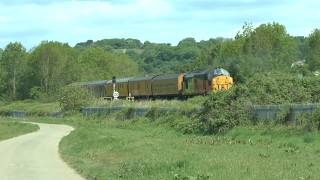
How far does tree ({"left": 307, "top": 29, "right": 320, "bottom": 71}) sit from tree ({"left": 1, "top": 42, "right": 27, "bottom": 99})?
6151 cm

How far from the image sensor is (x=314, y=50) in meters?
94.8

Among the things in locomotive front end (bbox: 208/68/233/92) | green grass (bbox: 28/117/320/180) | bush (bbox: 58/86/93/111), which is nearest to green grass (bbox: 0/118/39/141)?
bush (bbox: 58/86/93/111)

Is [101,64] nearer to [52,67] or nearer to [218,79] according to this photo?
[52,67]

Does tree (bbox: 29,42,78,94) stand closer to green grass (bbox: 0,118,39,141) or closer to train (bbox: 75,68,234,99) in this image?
train (bbox: 75,68,234,99)

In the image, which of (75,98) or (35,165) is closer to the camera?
(35,165)

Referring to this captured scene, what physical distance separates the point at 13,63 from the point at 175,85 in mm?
79563

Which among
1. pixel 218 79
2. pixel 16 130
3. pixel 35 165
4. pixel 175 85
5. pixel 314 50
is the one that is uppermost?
pixel 314 50

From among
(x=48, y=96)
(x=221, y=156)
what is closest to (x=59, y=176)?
(x=221, y=156)

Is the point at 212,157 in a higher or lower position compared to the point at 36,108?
higher

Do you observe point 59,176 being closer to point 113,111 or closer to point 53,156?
point 53,156

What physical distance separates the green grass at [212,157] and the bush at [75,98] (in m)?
41.7

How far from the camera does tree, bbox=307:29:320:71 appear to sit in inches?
3519

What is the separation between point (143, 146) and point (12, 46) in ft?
380

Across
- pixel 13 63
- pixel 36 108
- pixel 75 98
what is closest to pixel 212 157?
pixel 75 98
